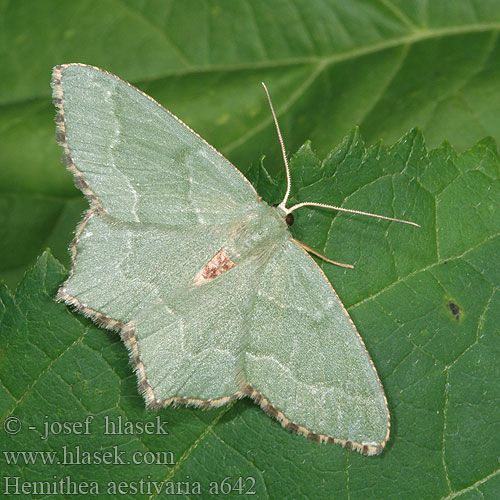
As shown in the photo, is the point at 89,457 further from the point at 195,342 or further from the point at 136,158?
the point at 136,158

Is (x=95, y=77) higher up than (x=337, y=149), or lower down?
higher up

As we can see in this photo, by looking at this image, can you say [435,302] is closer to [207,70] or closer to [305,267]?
[305,267]

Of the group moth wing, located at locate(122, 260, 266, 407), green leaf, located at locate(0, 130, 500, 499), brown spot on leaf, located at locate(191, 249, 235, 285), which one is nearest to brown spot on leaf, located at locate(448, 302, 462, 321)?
green leaf, located at locate(0, 130, 500, 499)

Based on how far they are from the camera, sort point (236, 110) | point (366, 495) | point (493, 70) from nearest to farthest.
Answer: point (366, 495)
point (493, 70)
point (236, 110)

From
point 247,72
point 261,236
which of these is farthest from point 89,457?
point 247,72

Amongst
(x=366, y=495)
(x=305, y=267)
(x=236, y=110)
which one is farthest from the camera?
(x=236, y=110)

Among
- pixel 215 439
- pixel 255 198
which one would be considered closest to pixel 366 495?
pixel 215 439

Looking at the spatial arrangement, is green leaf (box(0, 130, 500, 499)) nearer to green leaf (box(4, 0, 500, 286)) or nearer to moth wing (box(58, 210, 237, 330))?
moth wing (box(58, 210, 237, 330))
